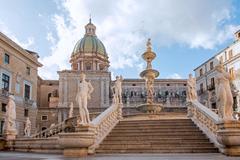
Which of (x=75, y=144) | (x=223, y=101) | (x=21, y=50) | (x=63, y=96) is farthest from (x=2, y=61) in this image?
(x=223, y=101)

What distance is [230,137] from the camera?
9.56 m

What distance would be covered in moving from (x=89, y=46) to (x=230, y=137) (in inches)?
2281

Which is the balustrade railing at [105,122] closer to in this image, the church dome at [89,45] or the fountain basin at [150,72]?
the fountain basin at [150,72]

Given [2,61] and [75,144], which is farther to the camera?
[2,61]

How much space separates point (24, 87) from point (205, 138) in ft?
99.8

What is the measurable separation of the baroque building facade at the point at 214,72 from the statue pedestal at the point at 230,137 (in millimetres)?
28220

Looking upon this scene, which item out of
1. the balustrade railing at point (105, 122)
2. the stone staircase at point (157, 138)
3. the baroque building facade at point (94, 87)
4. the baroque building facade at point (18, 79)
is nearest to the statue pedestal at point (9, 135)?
the balustrade railing at point (105, 122)

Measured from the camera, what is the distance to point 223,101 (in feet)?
33.8

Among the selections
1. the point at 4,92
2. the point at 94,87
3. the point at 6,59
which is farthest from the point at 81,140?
the point at 94,87

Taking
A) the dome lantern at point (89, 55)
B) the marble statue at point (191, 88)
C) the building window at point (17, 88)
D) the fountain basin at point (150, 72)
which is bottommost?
the marble statue at point (191, 88)

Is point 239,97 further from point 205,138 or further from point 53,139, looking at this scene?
point 53,139

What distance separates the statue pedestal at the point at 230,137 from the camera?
9547 mm

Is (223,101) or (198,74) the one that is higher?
(198,74)

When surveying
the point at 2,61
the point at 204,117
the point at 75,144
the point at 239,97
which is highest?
the point at 2,61
